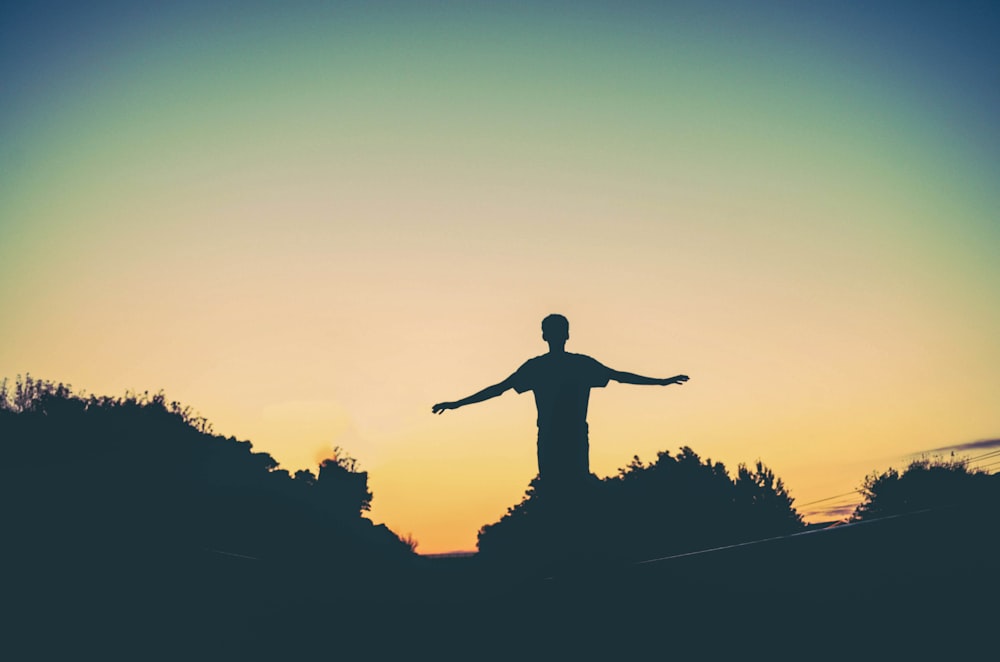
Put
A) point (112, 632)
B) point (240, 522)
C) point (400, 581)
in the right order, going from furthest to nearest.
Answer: point (240, 522) < point (400, 581) < point (112, 632)

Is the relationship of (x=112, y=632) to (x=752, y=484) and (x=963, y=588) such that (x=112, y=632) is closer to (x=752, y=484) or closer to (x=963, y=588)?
(x=963, y=588)

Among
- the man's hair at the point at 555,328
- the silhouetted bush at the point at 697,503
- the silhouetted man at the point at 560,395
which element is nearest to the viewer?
the silhouetted man at the point at 560,395

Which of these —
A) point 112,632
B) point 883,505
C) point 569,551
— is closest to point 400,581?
point 569,551

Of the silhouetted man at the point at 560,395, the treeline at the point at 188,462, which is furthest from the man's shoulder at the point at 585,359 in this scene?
the treeline at the point at 188,462

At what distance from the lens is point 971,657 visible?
1361 mm

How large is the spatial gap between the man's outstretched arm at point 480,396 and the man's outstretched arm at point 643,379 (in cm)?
104

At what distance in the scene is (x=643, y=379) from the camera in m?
6.14

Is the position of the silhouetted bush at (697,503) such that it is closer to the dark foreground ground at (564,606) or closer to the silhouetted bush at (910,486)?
the silhouetted bush at (910,486)

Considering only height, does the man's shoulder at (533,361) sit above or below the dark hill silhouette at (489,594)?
above

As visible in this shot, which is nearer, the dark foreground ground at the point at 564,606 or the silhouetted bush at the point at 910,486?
the dark foreground ground at the point at 564,606

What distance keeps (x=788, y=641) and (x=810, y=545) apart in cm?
27

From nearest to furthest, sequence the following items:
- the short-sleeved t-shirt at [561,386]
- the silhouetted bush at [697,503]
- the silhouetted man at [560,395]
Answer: the silhouetted man at [560,395] < the short-sleeved t-shirt at [561,386] < the silhouetted bush at [697,503]

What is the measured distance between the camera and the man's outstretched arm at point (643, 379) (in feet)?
19.7

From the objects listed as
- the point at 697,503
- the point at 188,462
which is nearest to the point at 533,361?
the point at 188,462
